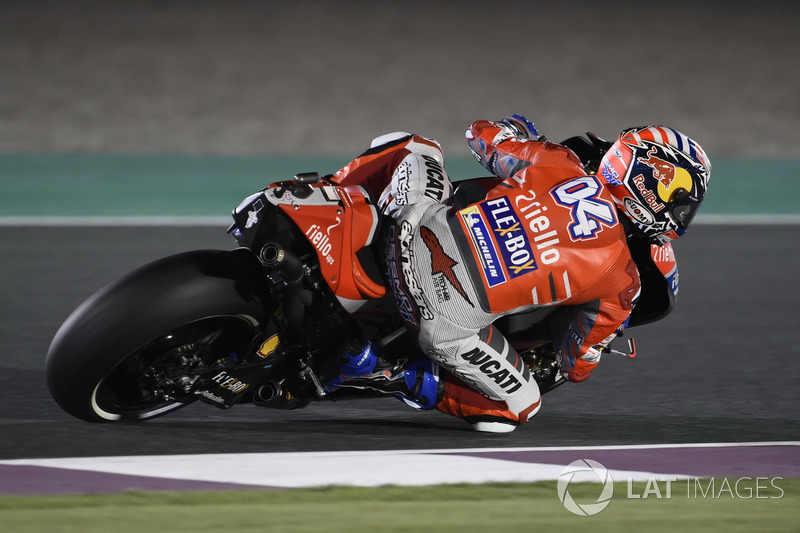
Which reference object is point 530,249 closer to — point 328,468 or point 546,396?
point 328,468

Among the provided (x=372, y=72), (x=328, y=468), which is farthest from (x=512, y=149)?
(x=372, y=72)

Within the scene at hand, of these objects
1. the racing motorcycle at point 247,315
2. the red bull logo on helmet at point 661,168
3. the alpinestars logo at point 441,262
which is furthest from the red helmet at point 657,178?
the alpinestars logo at point 441,262

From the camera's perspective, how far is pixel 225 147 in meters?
12.7

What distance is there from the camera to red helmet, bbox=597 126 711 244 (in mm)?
4406

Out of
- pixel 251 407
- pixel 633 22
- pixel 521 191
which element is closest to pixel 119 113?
pixel 633 22

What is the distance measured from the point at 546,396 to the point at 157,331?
2.03 metres

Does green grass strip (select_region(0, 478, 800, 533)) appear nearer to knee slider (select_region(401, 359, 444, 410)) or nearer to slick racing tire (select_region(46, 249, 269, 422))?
slick racing tire (select_region(46, 249, 269, 422))

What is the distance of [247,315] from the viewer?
4.38 metres

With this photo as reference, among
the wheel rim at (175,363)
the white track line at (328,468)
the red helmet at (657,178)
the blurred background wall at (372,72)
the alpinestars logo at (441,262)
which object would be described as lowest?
the blurred background wall at (372,72)

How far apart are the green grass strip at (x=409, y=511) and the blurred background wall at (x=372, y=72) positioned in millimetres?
8624

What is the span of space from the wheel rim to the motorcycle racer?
469mm

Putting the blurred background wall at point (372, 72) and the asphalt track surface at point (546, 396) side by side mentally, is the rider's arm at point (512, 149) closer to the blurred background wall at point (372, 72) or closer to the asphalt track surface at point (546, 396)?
the asphalt track surface at point (546, 396)

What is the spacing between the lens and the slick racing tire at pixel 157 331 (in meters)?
4.21

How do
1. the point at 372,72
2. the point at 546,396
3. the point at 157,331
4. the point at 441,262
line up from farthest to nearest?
the point at 372,72
the point at 546,396
the point at 441,262
the point at 157,331
